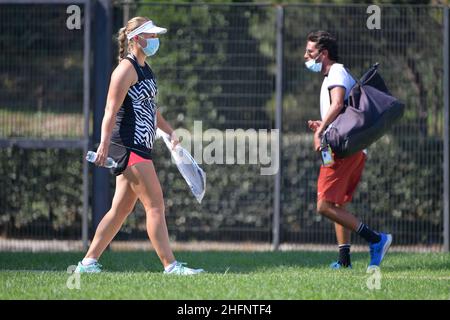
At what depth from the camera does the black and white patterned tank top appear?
A: 800cm

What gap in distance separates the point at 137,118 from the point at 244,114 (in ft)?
11.6

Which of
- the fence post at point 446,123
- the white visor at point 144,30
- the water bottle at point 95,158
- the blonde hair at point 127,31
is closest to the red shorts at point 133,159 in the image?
the water bottle at point 95,158

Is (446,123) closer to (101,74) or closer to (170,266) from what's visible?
(101,74)

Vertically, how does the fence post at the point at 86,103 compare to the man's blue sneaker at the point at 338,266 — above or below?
above

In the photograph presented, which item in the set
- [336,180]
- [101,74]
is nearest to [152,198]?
[336,180]

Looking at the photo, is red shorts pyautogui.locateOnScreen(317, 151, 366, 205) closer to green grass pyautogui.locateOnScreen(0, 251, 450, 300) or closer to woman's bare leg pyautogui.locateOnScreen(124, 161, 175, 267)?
A: green grass pyautogui.locateOnScreen(0, 251, 450, 300)

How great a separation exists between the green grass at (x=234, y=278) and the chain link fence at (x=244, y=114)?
1.19 meters

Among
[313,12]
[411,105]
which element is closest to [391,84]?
[411,105]

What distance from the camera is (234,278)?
7.65 metres

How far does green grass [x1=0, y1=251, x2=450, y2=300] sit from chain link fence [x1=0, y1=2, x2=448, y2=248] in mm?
1187

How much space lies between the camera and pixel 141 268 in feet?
30.4

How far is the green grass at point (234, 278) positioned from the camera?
682 cm

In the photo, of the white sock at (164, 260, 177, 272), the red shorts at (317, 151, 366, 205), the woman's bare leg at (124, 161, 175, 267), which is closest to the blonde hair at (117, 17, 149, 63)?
the woman's bare leg at (124, 161, 175, 267)

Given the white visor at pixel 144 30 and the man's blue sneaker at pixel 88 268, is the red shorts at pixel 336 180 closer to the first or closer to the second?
the white visor at pixel 144 30
